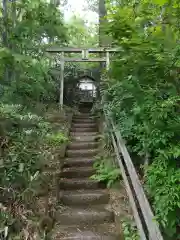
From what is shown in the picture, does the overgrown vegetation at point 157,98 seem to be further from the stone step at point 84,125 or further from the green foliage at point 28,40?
the stone step at point 84,125

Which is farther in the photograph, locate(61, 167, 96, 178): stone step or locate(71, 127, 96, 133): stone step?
locate(71, 127, 96, 133): stone step

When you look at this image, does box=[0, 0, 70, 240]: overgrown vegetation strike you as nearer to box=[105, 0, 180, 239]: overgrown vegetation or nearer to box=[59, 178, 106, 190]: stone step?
box=[59, 178, 106, 190]: stone step

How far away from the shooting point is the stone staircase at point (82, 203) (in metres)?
3.28

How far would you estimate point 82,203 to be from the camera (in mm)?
3893

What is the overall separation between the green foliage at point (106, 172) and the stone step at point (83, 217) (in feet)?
1.62

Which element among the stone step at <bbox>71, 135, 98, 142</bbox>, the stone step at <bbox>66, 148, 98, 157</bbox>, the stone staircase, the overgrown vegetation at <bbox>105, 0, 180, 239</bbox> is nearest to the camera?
the overgrown vegetation at <bbox>105, 0, 180, 239</bbox>

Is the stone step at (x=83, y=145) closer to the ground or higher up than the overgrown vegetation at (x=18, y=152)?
closer to the ground

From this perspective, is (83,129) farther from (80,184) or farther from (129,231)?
(129,231)

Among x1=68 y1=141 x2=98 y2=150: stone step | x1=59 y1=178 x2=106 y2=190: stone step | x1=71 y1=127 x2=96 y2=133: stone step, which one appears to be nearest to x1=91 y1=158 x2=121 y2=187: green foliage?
x1=59 y1=178 x2=106 y2=190: stone step

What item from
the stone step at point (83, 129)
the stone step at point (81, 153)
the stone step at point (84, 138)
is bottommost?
the stone step at point (81, 153)

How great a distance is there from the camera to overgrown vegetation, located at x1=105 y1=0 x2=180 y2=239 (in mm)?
2359

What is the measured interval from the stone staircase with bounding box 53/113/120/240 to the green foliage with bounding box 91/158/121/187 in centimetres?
12

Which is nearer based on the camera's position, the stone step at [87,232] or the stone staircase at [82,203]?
the stone step at [87,232]

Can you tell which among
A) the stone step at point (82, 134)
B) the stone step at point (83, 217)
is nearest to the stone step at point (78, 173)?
the stone step at point (83, 217)
